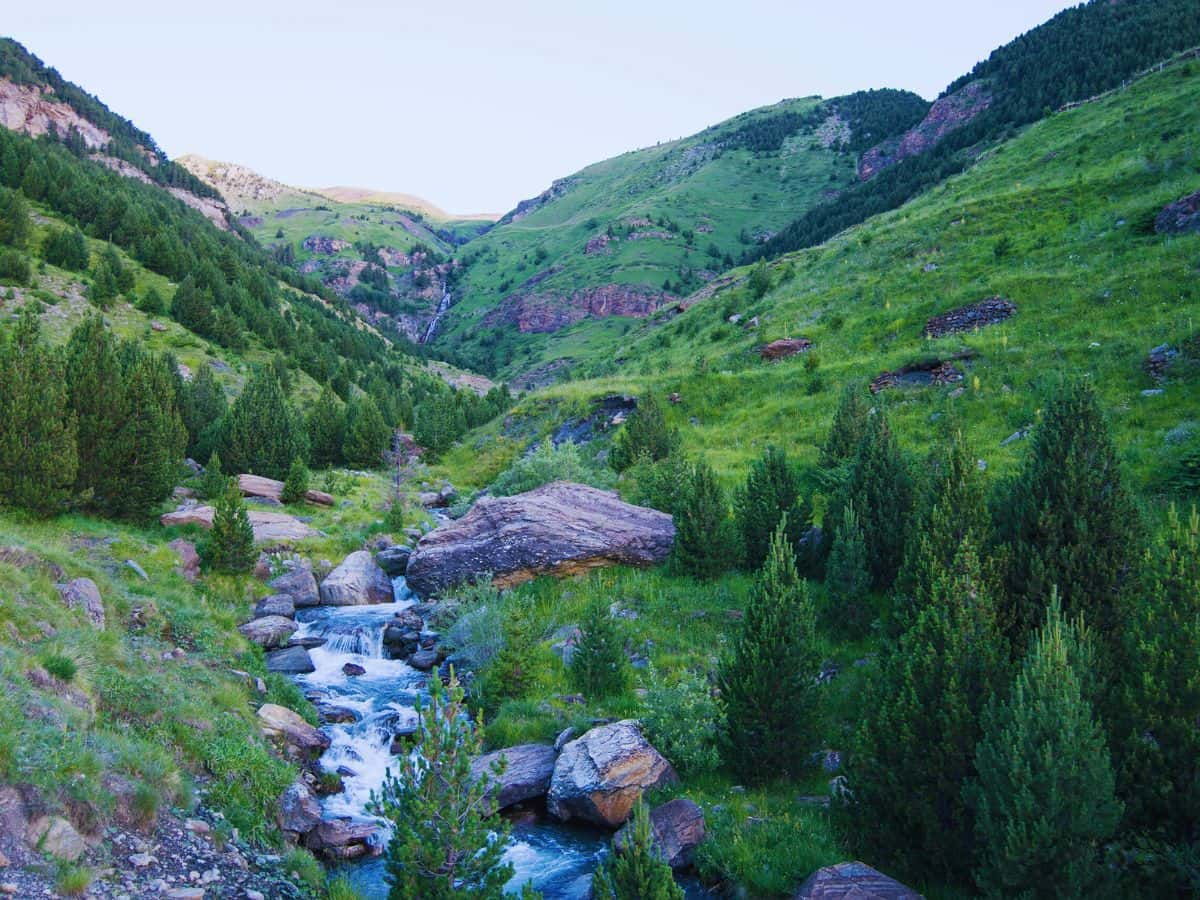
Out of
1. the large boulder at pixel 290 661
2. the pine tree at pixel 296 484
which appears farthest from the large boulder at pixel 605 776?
the pine tree at pixel 296 484

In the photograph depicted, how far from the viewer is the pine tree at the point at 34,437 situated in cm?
2173

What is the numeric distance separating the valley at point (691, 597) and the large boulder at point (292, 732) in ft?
0.36

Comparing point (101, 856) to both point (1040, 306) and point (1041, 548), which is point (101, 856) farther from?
point (1040, 306)

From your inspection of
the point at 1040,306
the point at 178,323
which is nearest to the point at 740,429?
the point at 1040,306

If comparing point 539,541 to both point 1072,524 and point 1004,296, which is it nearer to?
point 1072,524

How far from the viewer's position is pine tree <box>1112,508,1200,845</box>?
9.17 metres

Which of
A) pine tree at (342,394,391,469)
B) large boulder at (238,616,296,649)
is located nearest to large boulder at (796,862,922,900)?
large boulder at (238,616,296,649)

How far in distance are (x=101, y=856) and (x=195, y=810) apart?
213 cm

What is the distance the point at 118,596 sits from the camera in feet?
57.4

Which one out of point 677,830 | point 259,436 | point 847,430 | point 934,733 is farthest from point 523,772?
point 259,436

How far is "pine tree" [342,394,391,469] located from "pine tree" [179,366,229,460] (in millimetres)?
8504

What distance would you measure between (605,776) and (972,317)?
3044 centimetres

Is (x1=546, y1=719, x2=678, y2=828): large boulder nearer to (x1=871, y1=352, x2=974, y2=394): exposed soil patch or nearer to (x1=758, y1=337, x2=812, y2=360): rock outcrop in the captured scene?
(x1=871, y1=352, x2=974, y2=394): exposed soil patch

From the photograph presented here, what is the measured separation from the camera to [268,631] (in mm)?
21469
